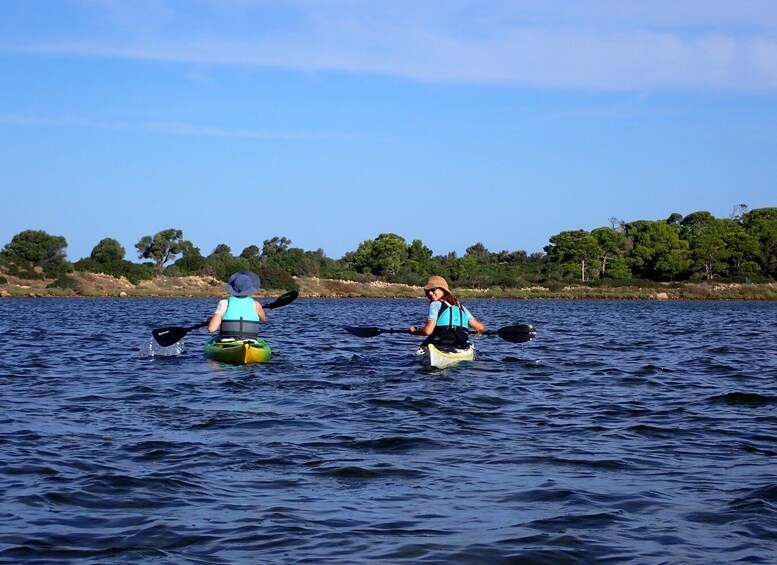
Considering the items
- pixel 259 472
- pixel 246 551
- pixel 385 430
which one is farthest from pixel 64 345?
pixel 246 551

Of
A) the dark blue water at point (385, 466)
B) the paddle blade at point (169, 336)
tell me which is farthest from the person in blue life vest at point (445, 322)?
the paddle blade at point (169, 336)

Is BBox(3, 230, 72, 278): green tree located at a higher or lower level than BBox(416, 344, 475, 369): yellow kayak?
higher

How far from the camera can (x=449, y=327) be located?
15031 millimetres

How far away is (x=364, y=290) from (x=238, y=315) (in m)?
80.8

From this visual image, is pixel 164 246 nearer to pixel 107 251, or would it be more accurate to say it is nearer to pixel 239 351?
pixel 107 251

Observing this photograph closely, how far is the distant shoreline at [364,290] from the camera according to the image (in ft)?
287

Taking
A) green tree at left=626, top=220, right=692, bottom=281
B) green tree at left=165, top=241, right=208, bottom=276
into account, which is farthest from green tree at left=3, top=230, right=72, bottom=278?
green tree at left=626, top=220, right=692, bottom=281

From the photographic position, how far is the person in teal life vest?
15.5m

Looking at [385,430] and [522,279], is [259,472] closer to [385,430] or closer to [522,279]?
[385,430]

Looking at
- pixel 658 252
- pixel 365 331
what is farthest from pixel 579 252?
pixel 365 331

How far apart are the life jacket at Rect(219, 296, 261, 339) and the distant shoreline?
71.0 meters

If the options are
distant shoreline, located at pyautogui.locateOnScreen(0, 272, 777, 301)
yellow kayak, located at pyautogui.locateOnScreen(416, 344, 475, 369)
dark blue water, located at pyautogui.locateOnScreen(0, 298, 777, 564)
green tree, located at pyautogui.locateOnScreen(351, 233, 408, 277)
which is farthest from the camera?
green tree, located at pyautogui.locateOnScreen(351, 233, 408, 277)

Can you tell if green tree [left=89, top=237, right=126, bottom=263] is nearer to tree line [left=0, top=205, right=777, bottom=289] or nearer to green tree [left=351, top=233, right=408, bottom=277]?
tree line [left=0, top=205, right=777, bottom=289]

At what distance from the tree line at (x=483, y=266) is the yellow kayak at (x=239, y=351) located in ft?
251
